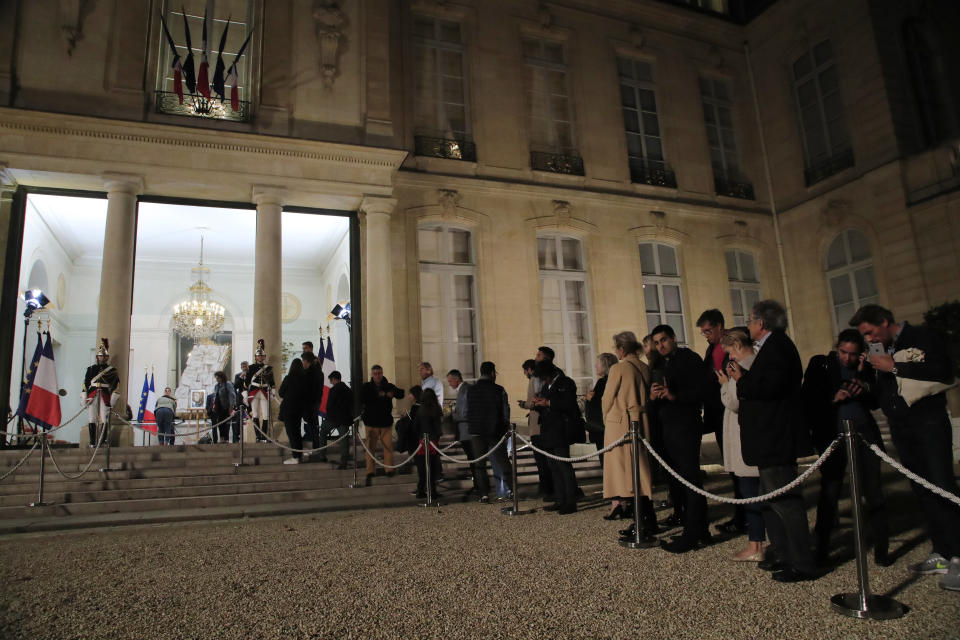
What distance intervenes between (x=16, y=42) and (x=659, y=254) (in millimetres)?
11626

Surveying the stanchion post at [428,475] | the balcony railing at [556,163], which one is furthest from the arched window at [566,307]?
the stanchion post at [428,475]

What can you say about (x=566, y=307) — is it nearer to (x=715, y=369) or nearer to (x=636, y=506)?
(x=715, y=369)

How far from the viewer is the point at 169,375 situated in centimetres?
1554

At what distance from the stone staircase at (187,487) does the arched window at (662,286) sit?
5614mm

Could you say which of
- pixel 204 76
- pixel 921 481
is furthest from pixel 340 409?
pixel 921 481

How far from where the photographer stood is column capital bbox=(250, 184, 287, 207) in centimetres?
983

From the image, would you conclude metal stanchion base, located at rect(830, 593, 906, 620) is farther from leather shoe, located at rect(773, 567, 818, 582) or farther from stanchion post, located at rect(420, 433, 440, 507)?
stanchion post, located at rect(420, 433, 440, 507)

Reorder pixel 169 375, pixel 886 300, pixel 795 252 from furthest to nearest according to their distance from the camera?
pixel 169 375, pixel 795 252, pixel 886 300

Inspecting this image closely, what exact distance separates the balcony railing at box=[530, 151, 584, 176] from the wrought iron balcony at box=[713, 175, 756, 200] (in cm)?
349

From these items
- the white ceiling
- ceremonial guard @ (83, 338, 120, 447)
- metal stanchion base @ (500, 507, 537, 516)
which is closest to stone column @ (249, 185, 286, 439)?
the white ceiling

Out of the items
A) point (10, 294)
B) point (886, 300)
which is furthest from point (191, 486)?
point (886, 300)

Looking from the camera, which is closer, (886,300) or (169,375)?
(886,300)

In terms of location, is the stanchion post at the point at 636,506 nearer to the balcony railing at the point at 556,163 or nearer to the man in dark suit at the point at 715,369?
the man in dark suit at the point at 715,369

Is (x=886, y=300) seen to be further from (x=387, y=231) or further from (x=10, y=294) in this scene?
(x=10, y=294)
